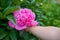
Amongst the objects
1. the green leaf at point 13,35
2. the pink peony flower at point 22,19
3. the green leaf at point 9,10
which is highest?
the green leaf at point 9,10

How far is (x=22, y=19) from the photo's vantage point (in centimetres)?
83

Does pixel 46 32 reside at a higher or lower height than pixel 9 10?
lower

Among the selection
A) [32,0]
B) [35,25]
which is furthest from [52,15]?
[35,25]

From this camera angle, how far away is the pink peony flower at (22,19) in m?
0.83

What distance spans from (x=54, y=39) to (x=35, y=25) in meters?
0.12

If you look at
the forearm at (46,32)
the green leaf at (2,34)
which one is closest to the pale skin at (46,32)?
the forearm at (46,32)

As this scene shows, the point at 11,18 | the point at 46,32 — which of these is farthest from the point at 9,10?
the point at 46,32

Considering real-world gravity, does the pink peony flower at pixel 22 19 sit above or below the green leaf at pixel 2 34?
above

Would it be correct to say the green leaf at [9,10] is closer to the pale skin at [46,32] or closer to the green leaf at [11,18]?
the green leaf at [11,18]

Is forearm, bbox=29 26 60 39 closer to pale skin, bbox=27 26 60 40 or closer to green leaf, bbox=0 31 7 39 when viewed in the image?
pale skin, bbox=27 26 60 40

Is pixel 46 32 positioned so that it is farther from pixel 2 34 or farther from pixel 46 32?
pixel 2 34

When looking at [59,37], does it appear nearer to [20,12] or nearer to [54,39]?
[54,39]

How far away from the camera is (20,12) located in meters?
0.85

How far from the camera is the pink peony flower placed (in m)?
0.83
